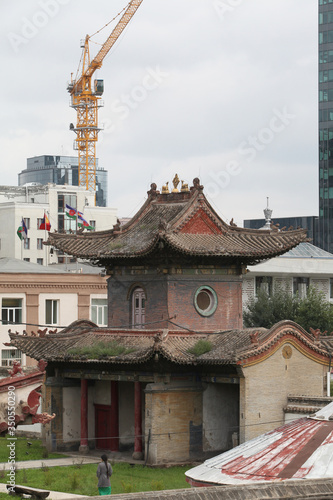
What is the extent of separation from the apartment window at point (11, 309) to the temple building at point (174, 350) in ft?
72.3

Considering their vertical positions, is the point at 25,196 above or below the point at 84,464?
above

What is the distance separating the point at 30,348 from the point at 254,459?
1802 centimetres

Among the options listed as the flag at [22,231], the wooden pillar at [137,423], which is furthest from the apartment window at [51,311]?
the wooden pillar at [137,423]

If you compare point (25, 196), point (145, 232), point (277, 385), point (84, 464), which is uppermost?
point (25, 196)

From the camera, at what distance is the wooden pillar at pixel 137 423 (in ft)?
133

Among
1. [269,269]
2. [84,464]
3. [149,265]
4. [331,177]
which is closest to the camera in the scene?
[84,464]

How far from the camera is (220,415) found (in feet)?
136

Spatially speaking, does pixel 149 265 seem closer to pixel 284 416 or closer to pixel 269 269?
pixel 284 416

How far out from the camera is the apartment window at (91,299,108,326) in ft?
235

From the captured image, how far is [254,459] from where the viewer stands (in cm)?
2775

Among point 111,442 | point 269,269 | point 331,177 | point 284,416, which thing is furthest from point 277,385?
point 331,177

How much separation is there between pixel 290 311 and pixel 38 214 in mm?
53442

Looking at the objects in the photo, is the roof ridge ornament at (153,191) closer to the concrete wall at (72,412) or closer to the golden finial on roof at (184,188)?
the golden finial on roof at (184,188)

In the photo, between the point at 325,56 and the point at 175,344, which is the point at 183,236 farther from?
the point at 325,56
